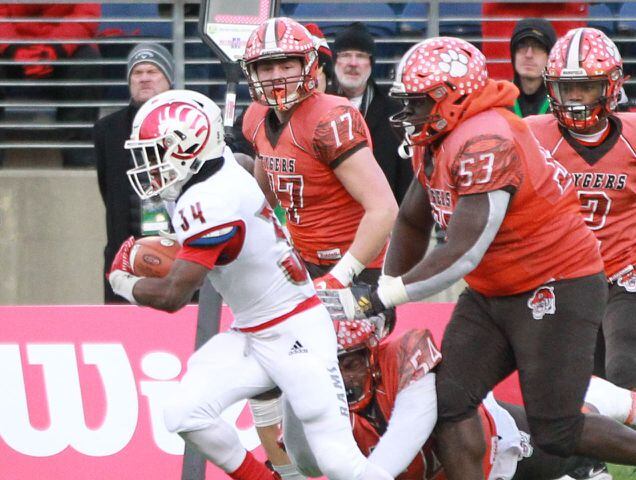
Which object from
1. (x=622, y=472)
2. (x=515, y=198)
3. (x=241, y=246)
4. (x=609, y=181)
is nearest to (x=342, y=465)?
(x=241, y=246)

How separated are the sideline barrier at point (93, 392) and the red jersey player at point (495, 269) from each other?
1.28 meters

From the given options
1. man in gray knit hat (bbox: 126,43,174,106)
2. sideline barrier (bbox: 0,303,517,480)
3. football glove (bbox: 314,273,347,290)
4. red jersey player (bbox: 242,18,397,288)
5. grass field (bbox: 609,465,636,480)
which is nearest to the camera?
football glove (bbox: 314,273,347,290)

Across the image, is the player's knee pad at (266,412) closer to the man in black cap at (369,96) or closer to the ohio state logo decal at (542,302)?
the ohio state logo decal at (542,302)

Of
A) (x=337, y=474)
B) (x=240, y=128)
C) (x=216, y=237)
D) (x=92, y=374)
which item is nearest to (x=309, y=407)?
(x=337, y=474)

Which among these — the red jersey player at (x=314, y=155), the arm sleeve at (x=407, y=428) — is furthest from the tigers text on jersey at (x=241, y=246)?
the arm sleeve at (x=407, y=428)

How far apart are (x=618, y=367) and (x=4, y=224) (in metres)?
4.74

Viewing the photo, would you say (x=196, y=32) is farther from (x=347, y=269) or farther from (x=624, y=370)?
(x=624, y=370)

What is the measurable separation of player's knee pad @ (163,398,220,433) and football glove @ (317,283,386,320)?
606 mm

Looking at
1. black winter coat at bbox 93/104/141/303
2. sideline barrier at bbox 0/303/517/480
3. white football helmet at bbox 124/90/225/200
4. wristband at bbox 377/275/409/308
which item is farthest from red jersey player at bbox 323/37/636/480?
black winter coat at bbox 93/104/141/303

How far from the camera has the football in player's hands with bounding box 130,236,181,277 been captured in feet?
18.6

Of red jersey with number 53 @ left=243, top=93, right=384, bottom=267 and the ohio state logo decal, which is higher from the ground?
red jersey with number 53 @ left=243, top=93, right=384, bottom=267

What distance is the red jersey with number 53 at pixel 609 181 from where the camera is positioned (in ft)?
21.5

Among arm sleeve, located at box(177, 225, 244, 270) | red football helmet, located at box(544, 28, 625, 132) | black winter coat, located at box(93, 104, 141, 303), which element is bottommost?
black winter coat, located at box(93, 104, 141, 303)

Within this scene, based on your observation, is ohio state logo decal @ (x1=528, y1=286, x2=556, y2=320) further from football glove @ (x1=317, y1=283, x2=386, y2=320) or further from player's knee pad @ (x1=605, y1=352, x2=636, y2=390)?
player's knee pad @ (x1=605, y1=352, x2=636, y2=390)
